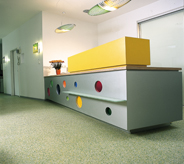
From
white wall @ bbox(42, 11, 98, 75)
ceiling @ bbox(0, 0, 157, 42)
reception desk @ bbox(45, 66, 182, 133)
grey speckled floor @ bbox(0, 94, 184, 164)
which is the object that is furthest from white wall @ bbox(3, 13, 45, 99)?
reception desk @ bbox(45, 66, 182, 133)

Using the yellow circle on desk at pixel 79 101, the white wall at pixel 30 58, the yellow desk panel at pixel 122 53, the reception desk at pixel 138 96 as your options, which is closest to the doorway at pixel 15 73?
the white wall at pixel 30 58

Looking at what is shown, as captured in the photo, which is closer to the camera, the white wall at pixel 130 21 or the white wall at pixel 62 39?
the white wall at pixel 130 21

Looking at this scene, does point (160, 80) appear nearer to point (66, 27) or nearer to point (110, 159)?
point (110, 159)

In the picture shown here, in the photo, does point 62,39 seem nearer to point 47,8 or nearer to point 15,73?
point 47,8

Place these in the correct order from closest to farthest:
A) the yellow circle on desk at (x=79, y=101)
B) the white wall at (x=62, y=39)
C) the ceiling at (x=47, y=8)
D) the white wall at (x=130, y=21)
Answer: the yellow circle on desk at (x=79, y=101)
the white wall at (x=130, y=21)
the ceiling at (x=47, y=8)
the white wall at (x=62, y=39)

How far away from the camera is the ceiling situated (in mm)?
4289

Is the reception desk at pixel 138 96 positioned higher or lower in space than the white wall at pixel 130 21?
lower

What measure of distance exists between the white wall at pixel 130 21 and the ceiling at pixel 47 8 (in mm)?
148

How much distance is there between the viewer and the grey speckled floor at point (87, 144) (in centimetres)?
133

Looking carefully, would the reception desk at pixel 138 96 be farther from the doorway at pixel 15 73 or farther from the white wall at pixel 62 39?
the doorway at pixel 15 73

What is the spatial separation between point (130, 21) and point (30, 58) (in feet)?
11.2

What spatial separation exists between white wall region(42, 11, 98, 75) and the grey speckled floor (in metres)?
3.11

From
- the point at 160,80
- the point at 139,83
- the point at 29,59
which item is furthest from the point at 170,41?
the point at 29,59

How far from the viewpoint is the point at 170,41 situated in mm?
3986
